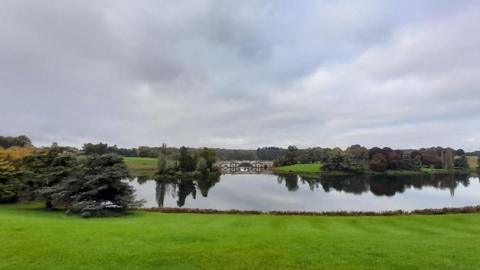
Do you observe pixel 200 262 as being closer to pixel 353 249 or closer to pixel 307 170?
pixel 353 249

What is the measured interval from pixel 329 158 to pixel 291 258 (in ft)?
316

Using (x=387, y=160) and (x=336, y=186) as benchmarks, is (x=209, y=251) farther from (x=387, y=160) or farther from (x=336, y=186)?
(x=387, y=160)

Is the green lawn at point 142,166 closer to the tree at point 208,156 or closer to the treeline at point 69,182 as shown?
the tree at point 208,156

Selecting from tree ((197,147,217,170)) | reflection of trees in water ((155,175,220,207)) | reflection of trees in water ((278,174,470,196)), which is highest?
tree ((197,147,217,170))

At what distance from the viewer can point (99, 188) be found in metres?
19.5

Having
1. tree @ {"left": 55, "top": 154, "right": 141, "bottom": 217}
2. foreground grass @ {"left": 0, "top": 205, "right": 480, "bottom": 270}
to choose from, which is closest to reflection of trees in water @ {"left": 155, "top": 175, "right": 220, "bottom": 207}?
tree @ {"left": 55, "top": 154, "right": 141, "bottom": 217}

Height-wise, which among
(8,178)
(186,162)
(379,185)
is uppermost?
(186,162)

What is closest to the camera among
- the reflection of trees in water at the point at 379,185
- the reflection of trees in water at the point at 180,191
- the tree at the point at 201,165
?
the reflection of trees in water at the point at 180,191

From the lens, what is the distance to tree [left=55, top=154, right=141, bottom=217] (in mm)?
19594

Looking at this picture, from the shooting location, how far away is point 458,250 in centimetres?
782

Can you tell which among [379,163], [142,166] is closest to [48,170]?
[142,166]

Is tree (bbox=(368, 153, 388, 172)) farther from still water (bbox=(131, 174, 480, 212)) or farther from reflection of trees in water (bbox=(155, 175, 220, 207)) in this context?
reflection of trees in water (bbox=(155, 175, 220, 207))

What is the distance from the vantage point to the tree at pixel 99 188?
19.6 m

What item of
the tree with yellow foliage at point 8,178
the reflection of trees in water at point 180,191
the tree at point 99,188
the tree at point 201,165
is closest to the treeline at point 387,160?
the tree at point 201,165
